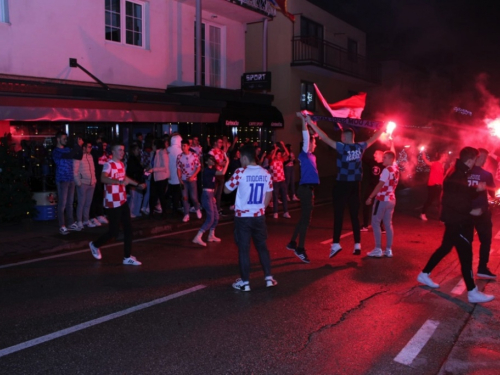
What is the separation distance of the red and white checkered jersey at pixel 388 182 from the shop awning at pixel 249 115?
8.21 meters

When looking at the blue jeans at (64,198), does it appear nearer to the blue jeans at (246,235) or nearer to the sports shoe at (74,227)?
the sports shoe at (74,227)

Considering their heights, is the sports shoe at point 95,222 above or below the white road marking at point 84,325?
above

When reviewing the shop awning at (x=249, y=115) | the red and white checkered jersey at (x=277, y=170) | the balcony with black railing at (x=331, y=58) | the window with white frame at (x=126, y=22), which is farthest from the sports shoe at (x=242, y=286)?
the balcony with black railing at (x=331, y=58)

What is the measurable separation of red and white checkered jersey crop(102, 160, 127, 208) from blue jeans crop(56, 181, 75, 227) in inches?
109

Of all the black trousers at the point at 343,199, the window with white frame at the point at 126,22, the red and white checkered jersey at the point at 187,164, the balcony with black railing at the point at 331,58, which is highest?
the balcony with black railing at the point at 331,58

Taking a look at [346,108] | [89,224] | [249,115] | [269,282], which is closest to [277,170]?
[346,108]

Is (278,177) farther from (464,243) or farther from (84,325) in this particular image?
(84,325)

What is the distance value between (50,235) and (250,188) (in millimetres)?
5191

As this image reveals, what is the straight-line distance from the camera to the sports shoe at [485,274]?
7.30m

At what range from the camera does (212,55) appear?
17.8m

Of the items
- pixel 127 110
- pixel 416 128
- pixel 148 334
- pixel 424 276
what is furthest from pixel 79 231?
pixel 416 128

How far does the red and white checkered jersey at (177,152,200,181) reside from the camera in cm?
1110

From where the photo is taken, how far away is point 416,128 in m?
30.7

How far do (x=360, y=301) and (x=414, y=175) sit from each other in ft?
78.3
